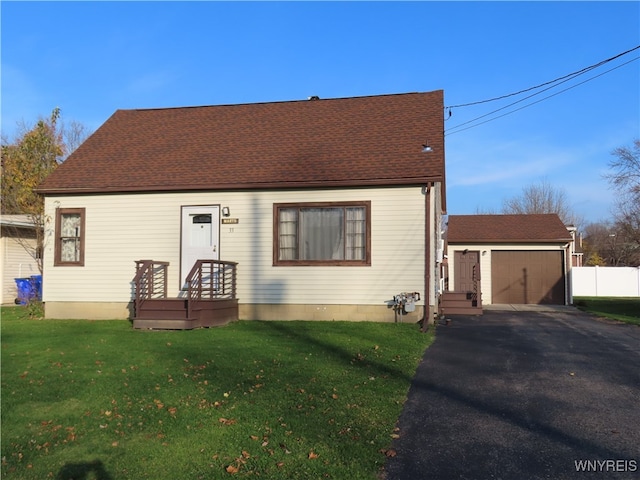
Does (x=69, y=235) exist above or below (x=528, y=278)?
above

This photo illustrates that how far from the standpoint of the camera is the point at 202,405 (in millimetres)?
5832

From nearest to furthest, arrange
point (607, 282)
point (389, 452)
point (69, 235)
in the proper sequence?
point (389, 452)
point (69, 235)
point (607, 282)

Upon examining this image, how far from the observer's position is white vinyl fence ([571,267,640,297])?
33031mm

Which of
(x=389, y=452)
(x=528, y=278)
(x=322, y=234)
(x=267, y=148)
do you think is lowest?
(x=389, y=452)

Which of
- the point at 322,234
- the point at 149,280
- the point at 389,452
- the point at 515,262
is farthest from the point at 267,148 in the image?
the point at 515,262

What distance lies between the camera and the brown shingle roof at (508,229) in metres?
21.8

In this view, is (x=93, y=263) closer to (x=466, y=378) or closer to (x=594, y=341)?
(x=466, y=378)

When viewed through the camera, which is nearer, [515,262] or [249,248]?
[249,248]

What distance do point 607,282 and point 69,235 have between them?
3126 centimetres

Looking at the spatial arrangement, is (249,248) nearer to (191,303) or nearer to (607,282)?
(191,303)

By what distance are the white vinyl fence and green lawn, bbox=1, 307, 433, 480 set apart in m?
27.8

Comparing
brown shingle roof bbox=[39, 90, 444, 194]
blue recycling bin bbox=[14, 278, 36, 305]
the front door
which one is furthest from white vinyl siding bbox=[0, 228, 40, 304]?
the front door

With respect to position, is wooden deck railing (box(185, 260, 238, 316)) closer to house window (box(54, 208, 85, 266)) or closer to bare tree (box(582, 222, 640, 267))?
house window (box(54, 208, 85, 266))

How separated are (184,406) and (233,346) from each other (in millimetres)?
3149
